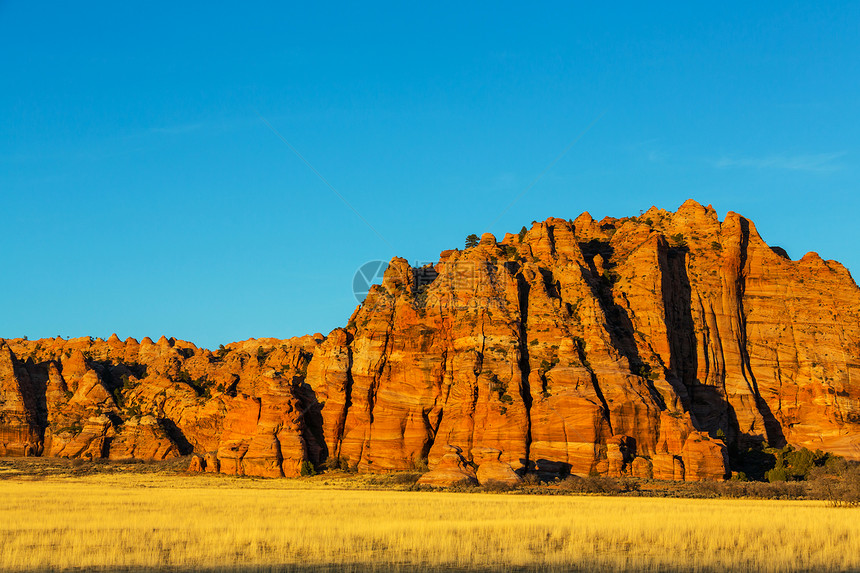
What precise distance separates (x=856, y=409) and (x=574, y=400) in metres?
32.9

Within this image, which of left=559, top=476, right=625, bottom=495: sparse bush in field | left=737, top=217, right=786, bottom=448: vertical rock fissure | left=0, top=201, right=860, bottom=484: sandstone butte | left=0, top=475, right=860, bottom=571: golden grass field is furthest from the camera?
left=737, top=217, right=786, bottom=448: vertical rock fissure

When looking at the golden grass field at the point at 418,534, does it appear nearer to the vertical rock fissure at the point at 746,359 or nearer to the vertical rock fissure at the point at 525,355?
the vertical rock fissure at the point at 525,355

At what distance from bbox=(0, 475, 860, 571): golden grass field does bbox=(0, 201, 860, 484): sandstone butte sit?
756 inches

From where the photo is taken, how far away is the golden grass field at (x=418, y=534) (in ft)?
92.8

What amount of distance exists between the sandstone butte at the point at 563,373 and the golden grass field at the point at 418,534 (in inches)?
756

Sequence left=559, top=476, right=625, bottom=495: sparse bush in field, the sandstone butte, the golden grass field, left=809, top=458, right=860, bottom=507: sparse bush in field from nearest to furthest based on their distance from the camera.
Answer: the golden grass field
left=809, top=458, right=860, bottom=507: sparse bush in field
left=559, top=476, right=625, bottom=495: sparse bush in field
the sandstone butte

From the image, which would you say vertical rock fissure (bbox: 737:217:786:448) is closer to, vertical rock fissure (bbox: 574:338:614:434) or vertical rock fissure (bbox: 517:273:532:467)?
vertical rock fissure (bbox: 574:338:614:434)

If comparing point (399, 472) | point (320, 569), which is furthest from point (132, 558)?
point (399, 472)

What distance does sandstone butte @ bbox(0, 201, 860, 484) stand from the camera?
7556cm

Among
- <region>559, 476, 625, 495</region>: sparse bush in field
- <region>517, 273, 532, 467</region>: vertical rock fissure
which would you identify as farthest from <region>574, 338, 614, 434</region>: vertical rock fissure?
<region>559, 476, 625, 495</region>: sparse bush in field

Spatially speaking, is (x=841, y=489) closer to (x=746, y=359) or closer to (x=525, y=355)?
(x=525, y=355)

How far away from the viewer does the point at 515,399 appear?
254 feet

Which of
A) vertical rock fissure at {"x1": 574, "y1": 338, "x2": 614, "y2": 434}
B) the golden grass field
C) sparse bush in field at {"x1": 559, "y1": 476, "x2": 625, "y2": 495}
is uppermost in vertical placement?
vertical rock fissure at {"x1": 574, "y1": 338, "x2": 614, "y2": 434}

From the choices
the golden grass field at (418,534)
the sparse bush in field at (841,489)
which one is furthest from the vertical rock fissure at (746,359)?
the golden grass field at (418,534)
